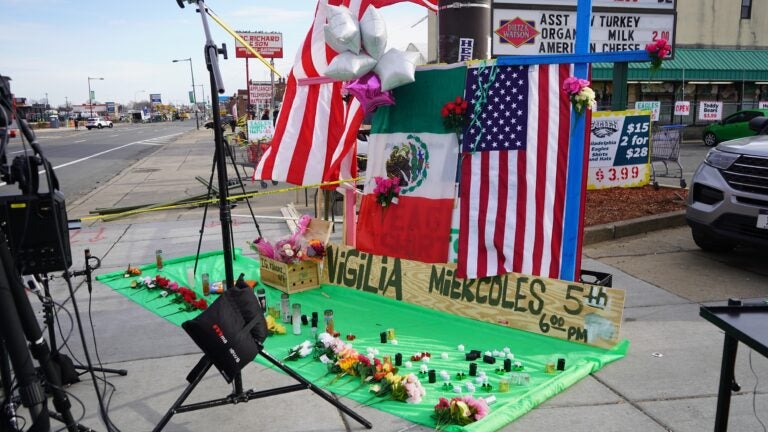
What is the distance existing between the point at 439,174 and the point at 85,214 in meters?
9.30

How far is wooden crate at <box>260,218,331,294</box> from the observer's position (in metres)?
6.48

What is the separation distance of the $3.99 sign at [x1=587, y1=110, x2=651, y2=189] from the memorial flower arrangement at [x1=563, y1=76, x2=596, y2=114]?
665 centimetres

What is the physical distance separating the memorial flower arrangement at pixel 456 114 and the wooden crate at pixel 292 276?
7.94 ft

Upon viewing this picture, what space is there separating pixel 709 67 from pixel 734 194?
83.2 feet

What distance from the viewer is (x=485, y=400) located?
3787 millimetres

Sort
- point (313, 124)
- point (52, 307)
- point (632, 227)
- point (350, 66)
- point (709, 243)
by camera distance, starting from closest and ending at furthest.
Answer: point (52, 307)
point (350, 66)
point (313, 124)
point (709, 243)
point (632, 227)

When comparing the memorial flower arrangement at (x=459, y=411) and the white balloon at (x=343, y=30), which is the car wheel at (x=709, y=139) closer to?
the white balloon at (x=343, y=30)

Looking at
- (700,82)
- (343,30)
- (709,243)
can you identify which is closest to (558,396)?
(343,30)

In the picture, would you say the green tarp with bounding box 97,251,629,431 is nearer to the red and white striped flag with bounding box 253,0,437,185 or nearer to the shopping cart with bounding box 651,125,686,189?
the red and white striped flag with bounding box 253,0,437,185

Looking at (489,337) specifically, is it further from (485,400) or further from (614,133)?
(614,133)

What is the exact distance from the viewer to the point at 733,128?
22.3m

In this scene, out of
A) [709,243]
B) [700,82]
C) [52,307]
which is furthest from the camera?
[700,82]

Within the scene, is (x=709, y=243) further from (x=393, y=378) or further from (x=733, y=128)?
(x=733, y=128)

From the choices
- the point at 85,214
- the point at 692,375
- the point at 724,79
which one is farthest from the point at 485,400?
the point at 724,79
